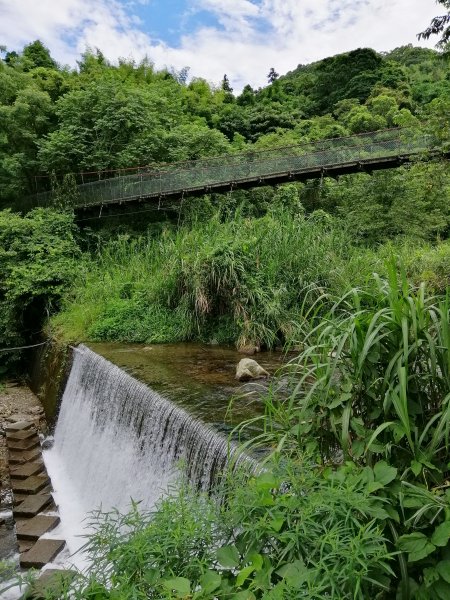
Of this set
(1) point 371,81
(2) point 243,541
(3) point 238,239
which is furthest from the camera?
(1) point 371,81

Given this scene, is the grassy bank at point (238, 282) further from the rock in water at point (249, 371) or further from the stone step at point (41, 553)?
the stone step at point (41, 553)

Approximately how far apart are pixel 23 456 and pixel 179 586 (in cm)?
610

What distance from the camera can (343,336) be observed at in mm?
2072

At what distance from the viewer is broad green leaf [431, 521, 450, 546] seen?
150 cm

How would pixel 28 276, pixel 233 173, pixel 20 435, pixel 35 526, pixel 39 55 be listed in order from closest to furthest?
1. pixel 35 526
2. pixel 20 435
3. pixel 28 276
4. pixel 233 173
5. pixel 39 55

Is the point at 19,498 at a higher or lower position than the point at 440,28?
lower

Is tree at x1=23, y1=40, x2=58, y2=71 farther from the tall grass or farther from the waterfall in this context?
the waterfall

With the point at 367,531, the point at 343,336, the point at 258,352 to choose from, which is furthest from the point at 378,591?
the point at 258,352

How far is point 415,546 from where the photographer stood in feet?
5.20

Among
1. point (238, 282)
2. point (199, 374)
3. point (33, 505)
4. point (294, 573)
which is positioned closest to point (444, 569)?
point (294, 573)

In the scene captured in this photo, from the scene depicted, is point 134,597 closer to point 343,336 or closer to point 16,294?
point 343,336

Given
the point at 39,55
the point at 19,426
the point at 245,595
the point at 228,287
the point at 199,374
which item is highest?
the point at 39,55

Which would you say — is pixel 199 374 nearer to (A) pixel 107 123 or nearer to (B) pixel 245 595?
(B) pixel 245 595

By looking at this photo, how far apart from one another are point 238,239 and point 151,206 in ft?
22.8
